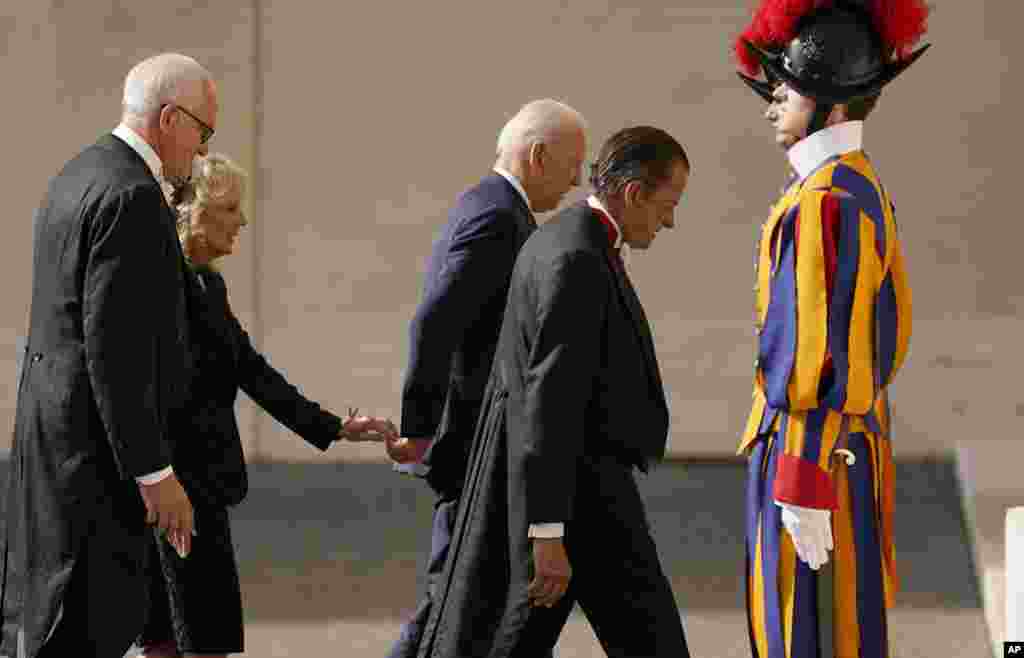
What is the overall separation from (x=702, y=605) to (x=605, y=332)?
3306mm

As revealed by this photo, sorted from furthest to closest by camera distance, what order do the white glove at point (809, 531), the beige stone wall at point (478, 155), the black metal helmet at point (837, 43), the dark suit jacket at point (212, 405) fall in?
1. the beige stone wall at point (478, 155)
2. the dark suit jacket at point (212, 405)
3. the black metal helmet at point (837, 43)
4. the white glove at point (809, 531)

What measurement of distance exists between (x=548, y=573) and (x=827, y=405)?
2.29 ft

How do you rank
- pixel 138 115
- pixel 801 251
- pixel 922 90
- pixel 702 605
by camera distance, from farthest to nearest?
pixel 922 90 → pixel 702 605 → pixel 138 115 → pixel 801 251

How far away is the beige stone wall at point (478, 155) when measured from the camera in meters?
11.3

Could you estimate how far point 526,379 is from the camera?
181 inches

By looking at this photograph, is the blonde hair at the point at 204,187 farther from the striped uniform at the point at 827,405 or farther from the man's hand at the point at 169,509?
the striped uniform at the point at 827,405

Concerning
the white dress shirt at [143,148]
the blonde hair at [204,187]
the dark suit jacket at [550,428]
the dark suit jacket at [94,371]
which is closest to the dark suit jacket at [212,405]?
the blonde hair at [204,187]

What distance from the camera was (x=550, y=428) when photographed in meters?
4.53

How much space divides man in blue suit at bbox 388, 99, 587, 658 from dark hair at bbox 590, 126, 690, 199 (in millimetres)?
1099

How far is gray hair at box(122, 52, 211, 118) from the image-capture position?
16.4ft

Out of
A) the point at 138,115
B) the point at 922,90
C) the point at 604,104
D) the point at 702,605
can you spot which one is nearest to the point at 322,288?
the point at 604,104

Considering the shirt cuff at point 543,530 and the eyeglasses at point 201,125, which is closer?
the shirt cuff at point 543,530

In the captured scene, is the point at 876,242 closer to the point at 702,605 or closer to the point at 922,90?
the point at 702,605

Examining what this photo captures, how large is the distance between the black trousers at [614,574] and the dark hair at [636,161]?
0.64 metres
